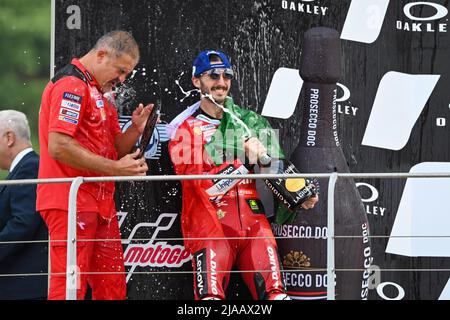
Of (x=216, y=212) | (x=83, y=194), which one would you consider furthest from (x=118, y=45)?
(x=216, y=212)

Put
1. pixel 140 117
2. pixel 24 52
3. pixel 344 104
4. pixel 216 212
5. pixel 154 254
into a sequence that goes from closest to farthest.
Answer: pixel 216 212, pixel 140 117, pixel 154 254, pixel 344 104, pixel 24 52

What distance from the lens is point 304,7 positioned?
25.8 feet

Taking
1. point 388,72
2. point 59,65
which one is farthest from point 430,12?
point 59,65

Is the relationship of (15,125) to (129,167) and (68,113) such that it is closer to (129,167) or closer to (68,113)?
(68,113)

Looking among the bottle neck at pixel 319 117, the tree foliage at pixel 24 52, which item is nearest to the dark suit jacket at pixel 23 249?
the bottle neck at pixel 319 117

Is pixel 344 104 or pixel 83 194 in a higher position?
pixel 344 104

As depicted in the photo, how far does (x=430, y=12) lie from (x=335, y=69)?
2.22 feet

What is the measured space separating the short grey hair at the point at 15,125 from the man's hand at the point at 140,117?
0.62 meters

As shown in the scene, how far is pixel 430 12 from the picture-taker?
7.82m

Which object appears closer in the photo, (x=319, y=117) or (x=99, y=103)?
(x=99, y=103)

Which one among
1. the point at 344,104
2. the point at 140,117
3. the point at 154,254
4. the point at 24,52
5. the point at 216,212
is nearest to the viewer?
the point at 216,212

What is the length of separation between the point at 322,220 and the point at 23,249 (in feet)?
5.32
